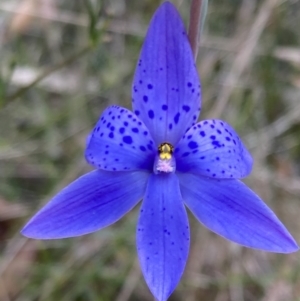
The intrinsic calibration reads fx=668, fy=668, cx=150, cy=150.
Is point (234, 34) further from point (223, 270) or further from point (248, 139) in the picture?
point (223, 270)

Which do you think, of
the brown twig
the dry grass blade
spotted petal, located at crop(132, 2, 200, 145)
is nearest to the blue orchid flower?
spotted petal, located at crop(132, 2, 200, 145)

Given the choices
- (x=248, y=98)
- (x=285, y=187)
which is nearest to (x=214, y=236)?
(x=285, y=187)

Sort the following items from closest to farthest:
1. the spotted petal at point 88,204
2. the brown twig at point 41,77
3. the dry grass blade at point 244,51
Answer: the spotted petal at point 88,204
the brown twig at point 41,77
the dry grass blade at point 244,51

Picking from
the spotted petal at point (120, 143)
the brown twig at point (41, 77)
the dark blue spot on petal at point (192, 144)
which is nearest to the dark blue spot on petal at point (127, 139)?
the spotted petal at point (120, 143)

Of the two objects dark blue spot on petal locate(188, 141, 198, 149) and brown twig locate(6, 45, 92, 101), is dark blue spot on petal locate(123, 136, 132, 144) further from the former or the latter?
brown twig locate(6, 45, 92, 101)

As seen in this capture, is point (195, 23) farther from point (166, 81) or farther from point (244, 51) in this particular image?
point (244, 51)

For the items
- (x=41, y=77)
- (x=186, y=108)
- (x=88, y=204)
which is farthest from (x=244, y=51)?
(x=88, y=204)

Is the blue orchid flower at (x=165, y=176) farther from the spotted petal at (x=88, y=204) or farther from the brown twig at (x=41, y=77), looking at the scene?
the brown twig at (x=41, y=77)
